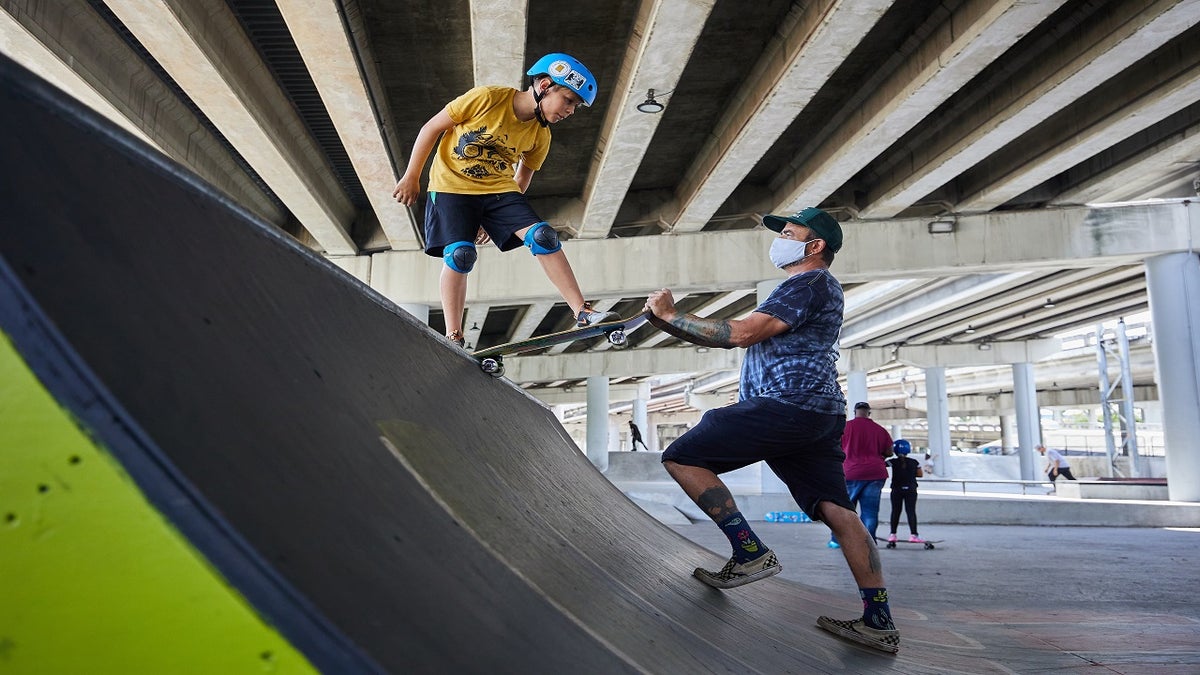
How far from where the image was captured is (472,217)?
4406 mm

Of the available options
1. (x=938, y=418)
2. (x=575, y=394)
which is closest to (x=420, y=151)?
(x=938, y=418)

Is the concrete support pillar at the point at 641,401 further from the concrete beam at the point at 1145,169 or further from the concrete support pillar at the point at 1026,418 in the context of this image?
the concrete beam at the point at 1145,169

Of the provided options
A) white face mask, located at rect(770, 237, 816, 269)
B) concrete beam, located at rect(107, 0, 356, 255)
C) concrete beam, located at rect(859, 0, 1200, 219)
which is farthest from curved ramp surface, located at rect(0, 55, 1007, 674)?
concrete beam, located at rect(859, 0, 1200, 219)

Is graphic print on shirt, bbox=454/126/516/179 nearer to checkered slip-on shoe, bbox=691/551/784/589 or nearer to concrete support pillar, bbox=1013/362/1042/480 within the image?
checkered slip-on shoe, bbox=691/551/784/589

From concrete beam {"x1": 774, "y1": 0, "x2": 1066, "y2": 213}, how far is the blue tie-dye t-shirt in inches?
250

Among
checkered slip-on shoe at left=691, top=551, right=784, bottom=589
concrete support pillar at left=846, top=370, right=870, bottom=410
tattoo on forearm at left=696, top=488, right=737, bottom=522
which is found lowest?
checkered slip-on shoe at left=691, top=551, right=784, bottom=589

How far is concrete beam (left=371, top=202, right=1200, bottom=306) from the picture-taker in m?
14.9

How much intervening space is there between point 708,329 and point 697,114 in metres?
9.38

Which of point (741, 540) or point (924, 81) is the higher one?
point (924, 81)

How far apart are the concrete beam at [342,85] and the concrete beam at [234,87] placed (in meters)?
0.92

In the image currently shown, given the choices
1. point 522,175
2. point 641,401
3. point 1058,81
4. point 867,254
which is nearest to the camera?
point 522,175

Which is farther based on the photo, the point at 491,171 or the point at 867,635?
the point at 491,171

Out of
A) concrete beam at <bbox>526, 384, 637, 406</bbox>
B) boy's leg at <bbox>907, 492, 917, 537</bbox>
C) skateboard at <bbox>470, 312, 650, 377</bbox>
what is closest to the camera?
skateboard at <bbox>470, 312, 650, 377</bbox>

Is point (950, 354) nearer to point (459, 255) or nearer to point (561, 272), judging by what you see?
point (561, 272)
